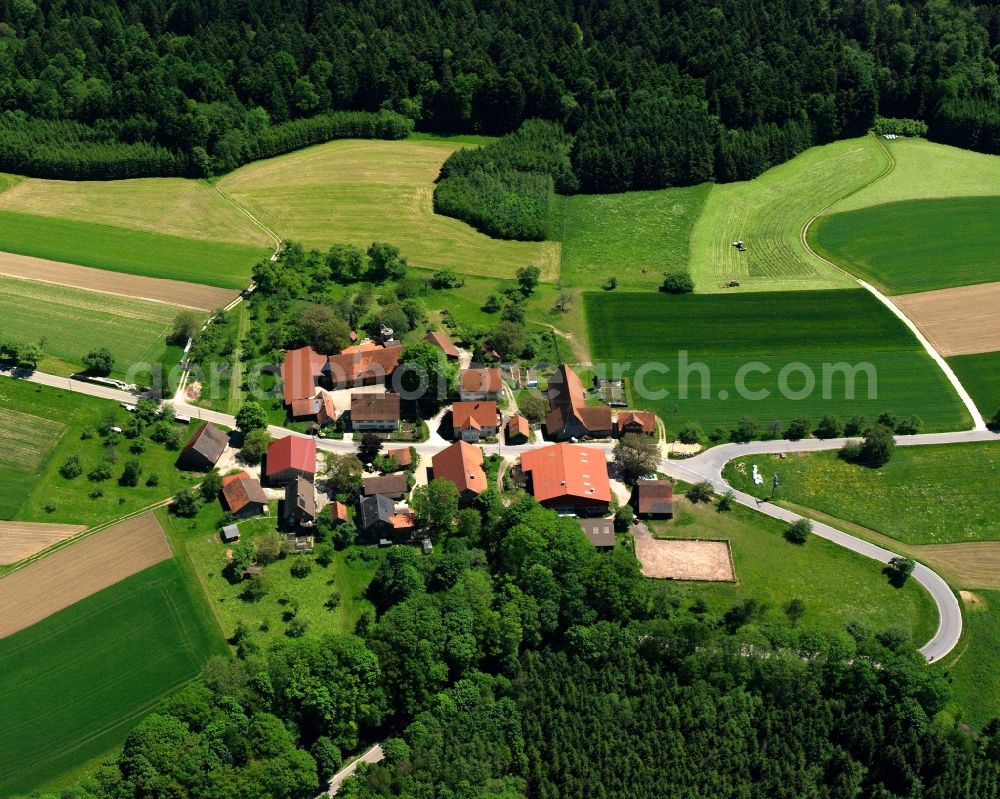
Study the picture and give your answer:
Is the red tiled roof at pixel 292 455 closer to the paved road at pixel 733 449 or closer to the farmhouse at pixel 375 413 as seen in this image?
the paved road at pixel 733 449

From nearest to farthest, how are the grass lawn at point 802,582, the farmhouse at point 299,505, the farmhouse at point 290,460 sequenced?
the grass lawn at point 802,582
the farmhouse at point 299,505
the farmhouse at point 290,460

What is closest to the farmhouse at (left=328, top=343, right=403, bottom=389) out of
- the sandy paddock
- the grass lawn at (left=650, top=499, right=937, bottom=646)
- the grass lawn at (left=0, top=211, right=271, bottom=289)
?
the grass lawn at (left=0, top=211, right=271, bottom=289)

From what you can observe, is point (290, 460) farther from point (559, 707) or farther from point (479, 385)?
point (559, 707)

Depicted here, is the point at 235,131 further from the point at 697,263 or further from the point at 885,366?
the point at 885,366

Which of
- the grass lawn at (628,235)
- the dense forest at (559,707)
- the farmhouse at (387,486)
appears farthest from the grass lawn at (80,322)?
the grass lawn at (628,235)

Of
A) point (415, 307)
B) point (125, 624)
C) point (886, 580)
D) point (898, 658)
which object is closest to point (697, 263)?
point (415, 307)

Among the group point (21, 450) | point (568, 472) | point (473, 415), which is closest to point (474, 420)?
point (473, 415)

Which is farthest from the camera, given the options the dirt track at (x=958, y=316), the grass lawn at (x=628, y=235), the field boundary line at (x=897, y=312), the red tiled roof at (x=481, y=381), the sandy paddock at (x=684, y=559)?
the grass lawn at (x=628, y=235)
